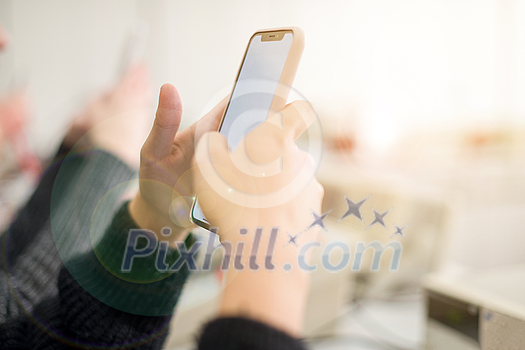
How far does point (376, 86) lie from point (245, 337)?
93cm

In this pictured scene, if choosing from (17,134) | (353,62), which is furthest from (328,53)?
(17,134)

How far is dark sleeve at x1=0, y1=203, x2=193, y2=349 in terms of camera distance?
201mm

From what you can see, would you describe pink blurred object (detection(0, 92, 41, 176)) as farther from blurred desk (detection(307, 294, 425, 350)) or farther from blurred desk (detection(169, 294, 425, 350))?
blurred desk (detection(307, 294, 425, 350))

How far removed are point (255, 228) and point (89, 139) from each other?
1.24 ft

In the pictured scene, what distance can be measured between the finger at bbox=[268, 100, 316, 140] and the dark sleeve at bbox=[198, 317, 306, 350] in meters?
0.08

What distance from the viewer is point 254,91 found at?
6.1 inches

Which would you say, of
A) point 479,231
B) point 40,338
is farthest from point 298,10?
point 479,231

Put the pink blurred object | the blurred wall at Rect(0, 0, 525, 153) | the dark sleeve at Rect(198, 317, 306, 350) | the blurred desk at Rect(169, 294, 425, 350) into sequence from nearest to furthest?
the dark sleeve at Rect(198, 317, 306, 350), the blurred wall at Rect(0, 0, 525, 153), the blurred desk at Rect(169, 294, 425, 350), the pink blurred object

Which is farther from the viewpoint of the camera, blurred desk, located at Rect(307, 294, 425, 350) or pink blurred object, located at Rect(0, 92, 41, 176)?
pink blurred object, located at Rect(0, 92, 41, 176)

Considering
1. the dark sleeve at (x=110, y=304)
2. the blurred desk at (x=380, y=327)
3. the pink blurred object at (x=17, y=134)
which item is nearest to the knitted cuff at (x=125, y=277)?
the dark sleeve at (x=110, y=304)

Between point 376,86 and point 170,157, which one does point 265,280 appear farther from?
point 376,86

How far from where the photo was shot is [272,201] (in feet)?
0.47

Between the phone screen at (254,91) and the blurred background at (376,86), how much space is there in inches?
0.5

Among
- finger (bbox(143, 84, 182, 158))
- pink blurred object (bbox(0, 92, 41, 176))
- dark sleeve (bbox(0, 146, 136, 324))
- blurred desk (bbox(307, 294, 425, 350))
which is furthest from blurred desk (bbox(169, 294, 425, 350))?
pink blurred object (bbox(0, 92, 41, 176))
